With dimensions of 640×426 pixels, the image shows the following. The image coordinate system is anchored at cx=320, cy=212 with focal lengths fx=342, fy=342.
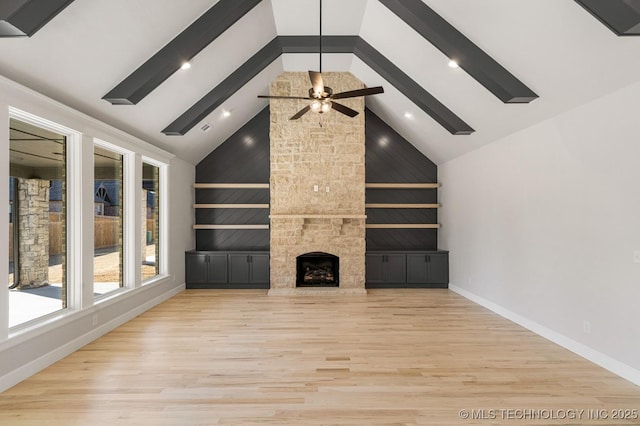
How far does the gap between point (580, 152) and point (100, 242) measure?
5831mm

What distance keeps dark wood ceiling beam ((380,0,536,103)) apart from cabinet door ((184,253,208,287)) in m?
5.60

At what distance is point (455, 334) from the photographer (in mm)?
4352

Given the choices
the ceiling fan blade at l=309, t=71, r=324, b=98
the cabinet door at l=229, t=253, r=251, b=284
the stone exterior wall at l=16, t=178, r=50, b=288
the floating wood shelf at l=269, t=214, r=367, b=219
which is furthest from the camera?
the cabinet door at l=229, t=253, r=251, b=284

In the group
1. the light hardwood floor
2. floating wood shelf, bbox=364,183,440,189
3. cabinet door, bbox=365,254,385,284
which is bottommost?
the light hardwood floor

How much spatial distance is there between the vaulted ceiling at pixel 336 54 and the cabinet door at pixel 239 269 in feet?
8.18

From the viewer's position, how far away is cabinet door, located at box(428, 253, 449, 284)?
23.2 feet

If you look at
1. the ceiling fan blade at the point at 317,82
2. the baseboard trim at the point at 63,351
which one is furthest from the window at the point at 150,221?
the ceiling fan blade at the point at 317,82

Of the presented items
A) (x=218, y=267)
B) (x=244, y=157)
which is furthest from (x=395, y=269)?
(x=244, y=157)

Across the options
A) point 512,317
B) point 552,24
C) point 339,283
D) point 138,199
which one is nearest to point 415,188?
point 339,283

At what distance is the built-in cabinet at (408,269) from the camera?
7078 millimetres

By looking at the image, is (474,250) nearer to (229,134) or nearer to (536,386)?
(536,386)

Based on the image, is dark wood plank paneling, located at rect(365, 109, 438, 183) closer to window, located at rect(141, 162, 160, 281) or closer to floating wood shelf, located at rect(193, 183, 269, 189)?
floating wood shelf, located at rect(193, 183, 269, 189)

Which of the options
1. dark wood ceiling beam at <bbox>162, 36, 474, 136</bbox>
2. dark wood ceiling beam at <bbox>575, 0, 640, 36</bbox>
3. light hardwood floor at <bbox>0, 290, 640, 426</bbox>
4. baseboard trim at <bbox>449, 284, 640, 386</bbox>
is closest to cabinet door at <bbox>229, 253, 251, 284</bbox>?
light hardwood floor at <bbox>0, 290, 640, 426</bbox>

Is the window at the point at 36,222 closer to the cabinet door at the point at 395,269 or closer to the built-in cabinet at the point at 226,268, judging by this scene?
the built-in cabinet at the point at 226,268
